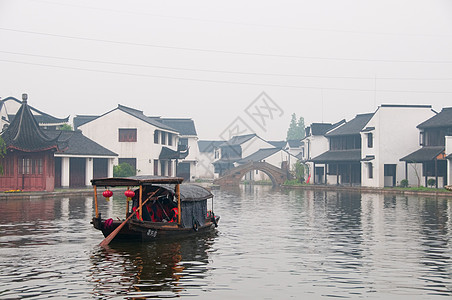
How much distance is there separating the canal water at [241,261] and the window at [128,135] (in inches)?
1340

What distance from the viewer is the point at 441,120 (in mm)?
56031

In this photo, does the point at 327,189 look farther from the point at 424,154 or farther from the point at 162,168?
the point at 162,168

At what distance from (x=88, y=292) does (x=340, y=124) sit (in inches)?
2531

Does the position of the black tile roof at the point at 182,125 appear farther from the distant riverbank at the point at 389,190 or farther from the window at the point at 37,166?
the window at the point at 37,166

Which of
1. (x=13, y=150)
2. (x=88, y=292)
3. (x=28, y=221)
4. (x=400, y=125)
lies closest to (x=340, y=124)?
(x=400, y=125)

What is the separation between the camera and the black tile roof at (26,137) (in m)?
42.7

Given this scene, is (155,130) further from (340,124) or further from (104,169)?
(340,124)

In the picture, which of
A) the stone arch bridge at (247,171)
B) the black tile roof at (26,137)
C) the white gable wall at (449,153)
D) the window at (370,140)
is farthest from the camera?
the stone arch bridge at (247,171)

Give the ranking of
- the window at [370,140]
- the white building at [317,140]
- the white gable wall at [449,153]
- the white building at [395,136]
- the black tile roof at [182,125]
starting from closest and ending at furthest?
the white gable wall at [449,153]
the white building at [395,136]
the window at [370,140]
the white building at [317,140]
the black tile roof at [182,125]

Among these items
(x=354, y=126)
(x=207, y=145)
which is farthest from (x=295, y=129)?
(x=354, y=126)

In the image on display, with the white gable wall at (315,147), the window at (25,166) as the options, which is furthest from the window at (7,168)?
the white gable wall at (315,147)

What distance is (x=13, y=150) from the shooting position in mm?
42625

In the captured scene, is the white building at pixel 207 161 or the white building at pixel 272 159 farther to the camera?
the white building at pixel 207 161

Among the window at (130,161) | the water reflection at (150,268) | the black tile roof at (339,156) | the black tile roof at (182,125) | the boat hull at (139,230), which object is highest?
the black tile roof at (182,125)
